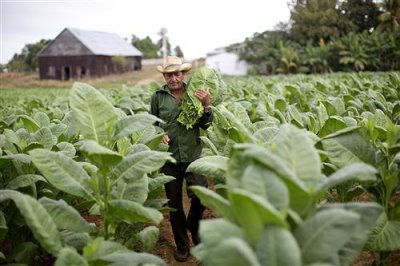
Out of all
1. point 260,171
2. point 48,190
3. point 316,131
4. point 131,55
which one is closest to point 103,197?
point 48,190

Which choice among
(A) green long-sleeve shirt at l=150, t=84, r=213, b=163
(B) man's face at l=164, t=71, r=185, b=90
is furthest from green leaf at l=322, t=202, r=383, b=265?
(B) man's face at l=164, t=71, r=185, b=90

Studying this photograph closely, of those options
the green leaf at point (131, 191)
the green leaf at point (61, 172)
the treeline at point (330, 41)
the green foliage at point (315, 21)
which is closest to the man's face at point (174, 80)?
the green leaf at point (131, 191)

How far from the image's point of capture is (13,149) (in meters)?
2.94

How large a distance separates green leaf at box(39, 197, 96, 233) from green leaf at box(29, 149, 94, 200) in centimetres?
8

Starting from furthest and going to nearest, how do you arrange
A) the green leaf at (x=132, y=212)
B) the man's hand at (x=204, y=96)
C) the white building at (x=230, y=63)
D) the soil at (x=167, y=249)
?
the white building at (x=230, y=63) < the soil at (x=167, y=249) < the man's hand at (x=204, y=96) < the green leaf at (x=132, y=212)

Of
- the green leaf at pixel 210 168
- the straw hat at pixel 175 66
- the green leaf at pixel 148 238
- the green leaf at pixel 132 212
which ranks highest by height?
the straw hat at pixel 175 66

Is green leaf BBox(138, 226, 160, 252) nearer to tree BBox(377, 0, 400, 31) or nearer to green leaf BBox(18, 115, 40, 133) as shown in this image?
green leaf BBox(18, 115, 40, 133)

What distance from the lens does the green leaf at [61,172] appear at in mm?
2025

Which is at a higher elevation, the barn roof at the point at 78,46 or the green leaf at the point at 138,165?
the barn roof at the point at 78,46

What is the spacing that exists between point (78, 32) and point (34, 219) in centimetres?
4354

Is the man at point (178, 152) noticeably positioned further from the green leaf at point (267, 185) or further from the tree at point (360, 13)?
the tree at point (360, 13)

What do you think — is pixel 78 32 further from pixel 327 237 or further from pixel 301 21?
pixel 327 237

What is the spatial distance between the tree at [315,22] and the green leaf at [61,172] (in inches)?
1585

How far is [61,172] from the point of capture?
207 centimetres
